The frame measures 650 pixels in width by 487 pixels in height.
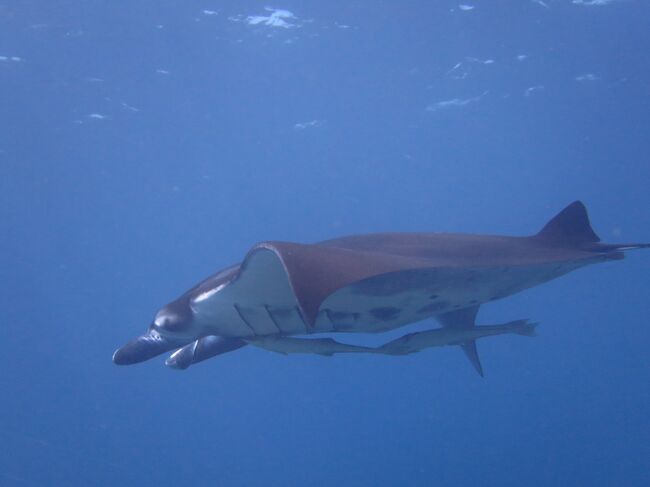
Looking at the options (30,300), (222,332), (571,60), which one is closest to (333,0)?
(571,60)

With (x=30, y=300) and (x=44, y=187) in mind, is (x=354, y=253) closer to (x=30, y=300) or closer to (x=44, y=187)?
(x=44, y=187)

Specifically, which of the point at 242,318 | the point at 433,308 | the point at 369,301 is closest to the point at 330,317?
the point at 369,301

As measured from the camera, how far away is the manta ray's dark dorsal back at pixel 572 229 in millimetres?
4785

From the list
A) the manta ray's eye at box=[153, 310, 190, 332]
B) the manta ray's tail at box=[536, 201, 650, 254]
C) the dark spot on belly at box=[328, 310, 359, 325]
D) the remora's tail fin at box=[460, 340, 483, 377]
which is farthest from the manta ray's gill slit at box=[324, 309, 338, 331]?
the remora's tail fin at box=[460, 340, 483, 377]

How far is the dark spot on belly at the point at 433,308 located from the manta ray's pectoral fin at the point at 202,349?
1457mm

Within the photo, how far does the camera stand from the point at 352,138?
2578 centimetres

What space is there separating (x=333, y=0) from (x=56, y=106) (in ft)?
35.4

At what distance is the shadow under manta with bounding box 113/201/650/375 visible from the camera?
2910mm

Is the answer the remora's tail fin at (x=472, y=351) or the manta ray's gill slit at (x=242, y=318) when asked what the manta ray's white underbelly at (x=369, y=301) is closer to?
the manta ray's gill slit at (x=242, y=318)

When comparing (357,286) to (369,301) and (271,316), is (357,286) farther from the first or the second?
(271,316)

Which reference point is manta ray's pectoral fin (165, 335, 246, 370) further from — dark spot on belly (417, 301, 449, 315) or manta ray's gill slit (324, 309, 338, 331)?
dark spot on belly (417, 301, 449, 315)

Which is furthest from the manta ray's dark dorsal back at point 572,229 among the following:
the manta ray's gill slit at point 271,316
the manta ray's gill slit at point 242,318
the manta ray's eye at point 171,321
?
the manta ray's eye at point 171,321

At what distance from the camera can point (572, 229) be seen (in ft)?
15.8

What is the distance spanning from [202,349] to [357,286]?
1695 millimetres
